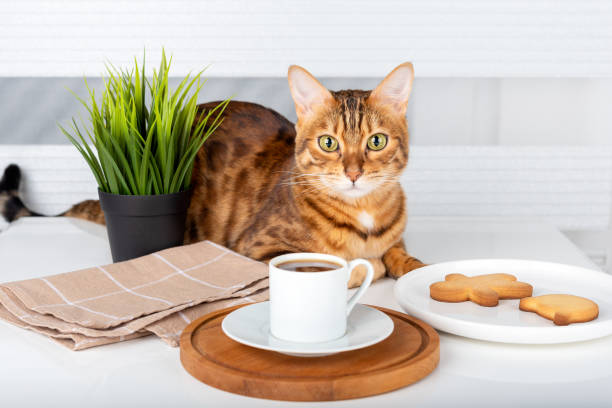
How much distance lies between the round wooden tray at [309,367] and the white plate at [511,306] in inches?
3.1

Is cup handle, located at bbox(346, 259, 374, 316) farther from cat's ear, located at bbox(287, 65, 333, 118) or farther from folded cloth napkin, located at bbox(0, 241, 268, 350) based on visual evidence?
cat's ear, located at bbox(287, 65, 333, 118)

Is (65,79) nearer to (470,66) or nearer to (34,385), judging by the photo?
(470,66)

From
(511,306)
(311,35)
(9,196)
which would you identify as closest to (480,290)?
(511,306)

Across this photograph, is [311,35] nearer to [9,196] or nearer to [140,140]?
[140,140]

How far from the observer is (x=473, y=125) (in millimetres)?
2420

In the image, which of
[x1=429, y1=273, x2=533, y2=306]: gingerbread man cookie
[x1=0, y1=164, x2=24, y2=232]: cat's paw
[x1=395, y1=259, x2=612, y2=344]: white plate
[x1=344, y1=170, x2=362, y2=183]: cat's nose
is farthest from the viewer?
[x1=0, y1=164, x2=24, y2=232]: cat's paw

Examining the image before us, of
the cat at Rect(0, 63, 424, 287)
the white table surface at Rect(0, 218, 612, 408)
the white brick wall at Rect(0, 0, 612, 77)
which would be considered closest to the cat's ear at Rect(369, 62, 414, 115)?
the cat at Rect(0, 63, 424, 287)

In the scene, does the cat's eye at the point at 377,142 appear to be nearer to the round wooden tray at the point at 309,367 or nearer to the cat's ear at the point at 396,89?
the cat's ear at the point at 396,89

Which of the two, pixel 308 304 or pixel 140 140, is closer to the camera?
pixel 308 304

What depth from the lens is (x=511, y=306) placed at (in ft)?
3.69

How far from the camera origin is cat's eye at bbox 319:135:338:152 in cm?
137

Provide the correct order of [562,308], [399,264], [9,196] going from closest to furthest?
1. [562,308]
2. [399,264]
3. [9,196]

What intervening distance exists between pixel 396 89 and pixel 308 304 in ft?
2.09

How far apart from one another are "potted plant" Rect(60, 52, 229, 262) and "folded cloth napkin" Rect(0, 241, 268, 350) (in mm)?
82
